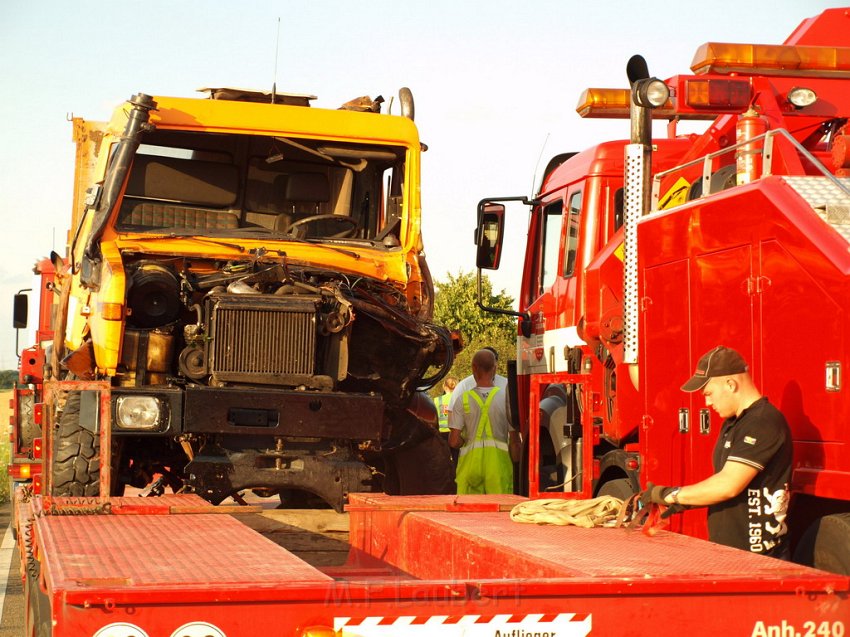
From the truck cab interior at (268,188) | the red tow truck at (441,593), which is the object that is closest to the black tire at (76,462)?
the truck cab interior at (268,188)

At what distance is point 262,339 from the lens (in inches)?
317

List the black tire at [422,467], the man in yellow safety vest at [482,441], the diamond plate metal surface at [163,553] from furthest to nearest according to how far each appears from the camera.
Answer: the man in yellow safety vest at [482,441] → the black tire at [422,467] → the diamond plate metal surface at [163,553]

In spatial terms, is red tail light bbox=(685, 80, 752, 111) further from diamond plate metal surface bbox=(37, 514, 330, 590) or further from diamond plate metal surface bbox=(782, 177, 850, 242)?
diamond plate metal surface bbox=(37, 514, 330, 590)

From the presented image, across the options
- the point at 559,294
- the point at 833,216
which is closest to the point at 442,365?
the point at 559,294

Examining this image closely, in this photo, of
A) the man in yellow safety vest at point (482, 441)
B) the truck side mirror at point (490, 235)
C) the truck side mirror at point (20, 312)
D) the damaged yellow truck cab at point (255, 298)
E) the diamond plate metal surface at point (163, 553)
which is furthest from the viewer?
the truck side mirror at point (20, 312)

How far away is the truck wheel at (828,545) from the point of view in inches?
201

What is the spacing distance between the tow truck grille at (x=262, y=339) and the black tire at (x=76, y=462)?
86cm

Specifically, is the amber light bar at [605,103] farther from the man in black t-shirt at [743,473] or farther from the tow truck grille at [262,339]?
the man in black t-shirt at [743,473]

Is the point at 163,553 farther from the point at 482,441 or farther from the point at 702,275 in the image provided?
the point at 482,441

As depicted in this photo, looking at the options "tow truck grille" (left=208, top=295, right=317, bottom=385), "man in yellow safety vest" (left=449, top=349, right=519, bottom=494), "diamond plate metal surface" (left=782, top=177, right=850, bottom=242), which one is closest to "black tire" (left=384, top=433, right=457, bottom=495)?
"man in yellow safety vest" (left=449, top=349, right=519, bottom=494)

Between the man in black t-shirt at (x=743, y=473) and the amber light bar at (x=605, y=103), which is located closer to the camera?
the man in black t-shirt at (x=743, y=473)

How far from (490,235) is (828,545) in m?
5.41

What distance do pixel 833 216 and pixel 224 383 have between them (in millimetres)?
4072

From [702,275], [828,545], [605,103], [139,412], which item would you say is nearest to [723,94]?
[702,275]
